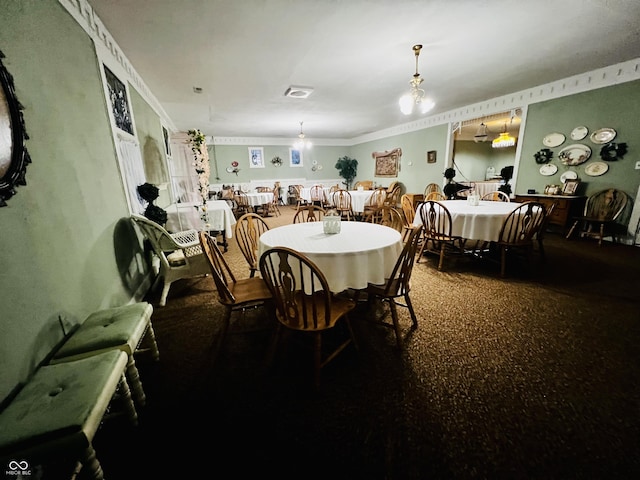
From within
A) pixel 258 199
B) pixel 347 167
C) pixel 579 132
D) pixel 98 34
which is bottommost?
pixel 258 199

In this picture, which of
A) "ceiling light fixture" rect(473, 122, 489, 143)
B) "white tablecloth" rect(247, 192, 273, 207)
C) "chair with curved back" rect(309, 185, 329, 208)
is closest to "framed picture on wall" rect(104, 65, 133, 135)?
"white tablecloth" rect(247, 192, 273, 207)

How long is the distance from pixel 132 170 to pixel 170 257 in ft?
3.46

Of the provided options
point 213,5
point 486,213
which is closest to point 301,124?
point 213,5

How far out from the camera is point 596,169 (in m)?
4.00

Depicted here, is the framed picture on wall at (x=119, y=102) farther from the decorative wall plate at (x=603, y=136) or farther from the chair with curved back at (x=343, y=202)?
the decorative wall plate at (x=603, y=136)

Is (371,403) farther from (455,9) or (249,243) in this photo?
(455,9)

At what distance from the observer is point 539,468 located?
1.02 metres

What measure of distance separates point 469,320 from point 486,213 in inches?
56.8

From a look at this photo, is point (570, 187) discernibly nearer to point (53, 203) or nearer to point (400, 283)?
point (400, 283)

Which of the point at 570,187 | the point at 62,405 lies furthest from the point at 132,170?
the point at 570,187

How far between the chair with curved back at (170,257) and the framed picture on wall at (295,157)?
798cm

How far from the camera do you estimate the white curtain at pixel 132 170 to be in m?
2.46

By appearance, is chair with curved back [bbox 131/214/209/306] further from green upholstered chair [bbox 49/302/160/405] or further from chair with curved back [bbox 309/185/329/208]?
chair with curved back [bbox 309/185/329/208]

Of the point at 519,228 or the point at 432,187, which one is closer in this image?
the point at 519,228
